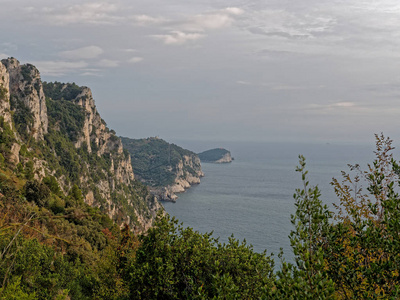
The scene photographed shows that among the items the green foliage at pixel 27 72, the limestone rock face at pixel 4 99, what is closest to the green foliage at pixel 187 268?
the limestone rock face at pixel 4 99

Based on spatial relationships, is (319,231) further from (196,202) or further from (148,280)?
(196,202)

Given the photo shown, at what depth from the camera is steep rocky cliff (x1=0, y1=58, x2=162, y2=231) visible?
58.2m

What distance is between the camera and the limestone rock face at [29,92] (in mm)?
70969

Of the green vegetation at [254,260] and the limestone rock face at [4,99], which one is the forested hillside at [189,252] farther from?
the limestone rock face at [4,99]

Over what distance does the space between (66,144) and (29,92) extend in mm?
15320

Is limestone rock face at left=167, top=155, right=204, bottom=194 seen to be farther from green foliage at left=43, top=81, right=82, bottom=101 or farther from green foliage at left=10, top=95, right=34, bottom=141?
green foliage at left=10, top=95, right=34, bottom=141

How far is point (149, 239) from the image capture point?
13.9 m

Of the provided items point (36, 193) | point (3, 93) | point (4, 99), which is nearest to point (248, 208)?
point (4, 99)

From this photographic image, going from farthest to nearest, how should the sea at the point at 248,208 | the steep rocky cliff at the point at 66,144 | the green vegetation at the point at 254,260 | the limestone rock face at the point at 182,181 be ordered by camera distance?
the limestone rock face at the point at 182,181, the sea at the point at 248,208, the steep rocky cliff at the point at 66,144, the green vegetation at the point at 254,260

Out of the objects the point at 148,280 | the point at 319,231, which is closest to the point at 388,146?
the point at 319,231

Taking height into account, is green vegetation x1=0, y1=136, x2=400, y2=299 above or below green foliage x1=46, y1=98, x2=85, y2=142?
below

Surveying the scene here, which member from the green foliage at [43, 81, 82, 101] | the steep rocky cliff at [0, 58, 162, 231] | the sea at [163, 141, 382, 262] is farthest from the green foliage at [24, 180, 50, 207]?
the green foliage at [43, 81, 82, 101]

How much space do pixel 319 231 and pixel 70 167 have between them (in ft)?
254

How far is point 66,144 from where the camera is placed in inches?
3255
